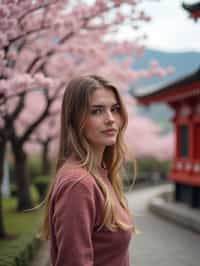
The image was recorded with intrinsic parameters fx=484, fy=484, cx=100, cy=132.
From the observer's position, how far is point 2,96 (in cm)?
801

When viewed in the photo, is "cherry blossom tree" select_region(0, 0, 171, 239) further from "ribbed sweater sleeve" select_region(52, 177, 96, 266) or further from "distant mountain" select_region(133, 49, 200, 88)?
"distant mountain" select_region(133, 49, 200, 88)

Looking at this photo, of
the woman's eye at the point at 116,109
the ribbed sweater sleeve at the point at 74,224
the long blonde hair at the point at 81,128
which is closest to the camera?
the ribbed sweater sleeve at the point at 74,224

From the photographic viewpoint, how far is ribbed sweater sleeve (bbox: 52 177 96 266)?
1.92 meters

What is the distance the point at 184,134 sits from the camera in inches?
656

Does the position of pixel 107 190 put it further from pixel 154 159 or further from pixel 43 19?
pixel 154 159

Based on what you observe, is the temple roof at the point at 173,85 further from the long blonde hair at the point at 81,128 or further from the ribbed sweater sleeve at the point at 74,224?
the ribbed sweater sleeve at the point at 74,224

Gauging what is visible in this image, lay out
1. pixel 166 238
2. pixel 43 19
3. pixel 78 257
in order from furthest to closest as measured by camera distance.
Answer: pixel 166 238 → pixel 43 19 → pixel 78 257

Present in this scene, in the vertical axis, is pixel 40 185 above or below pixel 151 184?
above

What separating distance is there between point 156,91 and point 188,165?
2.66 meters

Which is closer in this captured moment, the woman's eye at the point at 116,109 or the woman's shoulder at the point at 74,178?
the woman's shoulder at the point at 74,178

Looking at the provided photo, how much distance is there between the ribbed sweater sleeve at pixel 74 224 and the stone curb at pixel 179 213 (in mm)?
9888

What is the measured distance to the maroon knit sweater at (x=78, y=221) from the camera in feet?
6.31

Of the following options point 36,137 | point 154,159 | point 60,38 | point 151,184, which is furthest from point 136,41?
point 154,159

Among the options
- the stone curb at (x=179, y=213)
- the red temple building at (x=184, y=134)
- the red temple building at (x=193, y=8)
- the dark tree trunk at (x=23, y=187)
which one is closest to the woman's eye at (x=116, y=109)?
the stone curb at (x=179, y=213)
